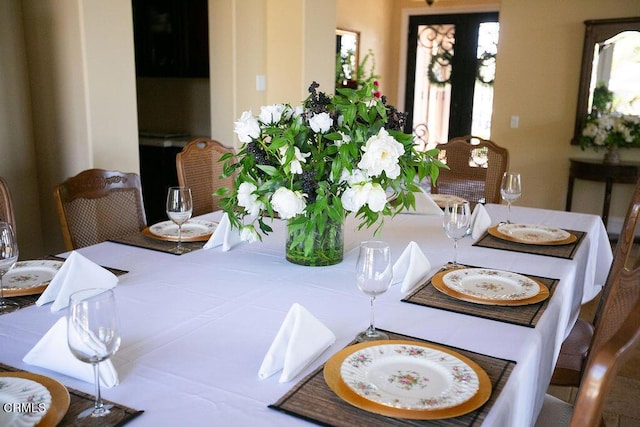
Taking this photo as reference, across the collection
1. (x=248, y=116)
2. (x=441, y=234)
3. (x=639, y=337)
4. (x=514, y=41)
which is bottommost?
(x=441, y=234)

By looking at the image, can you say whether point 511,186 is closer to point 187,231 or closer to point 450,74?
point 187,231

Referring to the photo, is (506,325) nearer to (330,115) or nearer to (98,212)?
(330,115)

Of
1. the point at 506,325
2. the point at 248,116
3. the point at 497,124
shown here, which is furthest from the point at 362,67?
the point at 506,325

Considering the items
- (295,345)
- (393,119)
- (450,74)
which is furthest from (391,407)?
(450,74)

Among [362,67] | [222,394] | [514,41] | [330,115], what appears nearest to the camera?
[222,394]

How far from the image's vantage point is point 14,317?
1.28m

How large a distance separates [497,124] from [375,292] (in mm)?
4610

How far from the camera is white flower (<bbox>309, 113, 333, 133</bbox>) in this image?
4.95ft

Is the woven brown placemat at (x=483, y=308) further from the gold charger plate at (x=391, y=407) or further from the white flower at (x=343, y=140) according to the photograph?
the white flower at (x=343, y=140)

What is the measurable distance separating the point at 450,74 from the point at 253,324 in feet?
22.0

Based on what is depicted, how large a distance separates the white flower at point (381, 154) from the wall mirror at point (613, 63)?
418 cm

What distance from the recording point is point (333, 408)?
923mm

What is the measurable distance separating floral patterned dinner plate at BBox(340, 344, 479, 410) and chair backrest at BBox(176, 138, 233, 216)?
1.84 meters

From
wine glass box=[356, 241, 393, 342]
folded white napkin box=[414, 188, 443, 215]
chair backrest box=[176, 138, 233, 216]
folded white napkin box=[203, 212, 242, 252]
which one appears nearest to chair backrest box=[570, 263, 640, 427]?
wine glass box=[356, 241, 393, 342]
